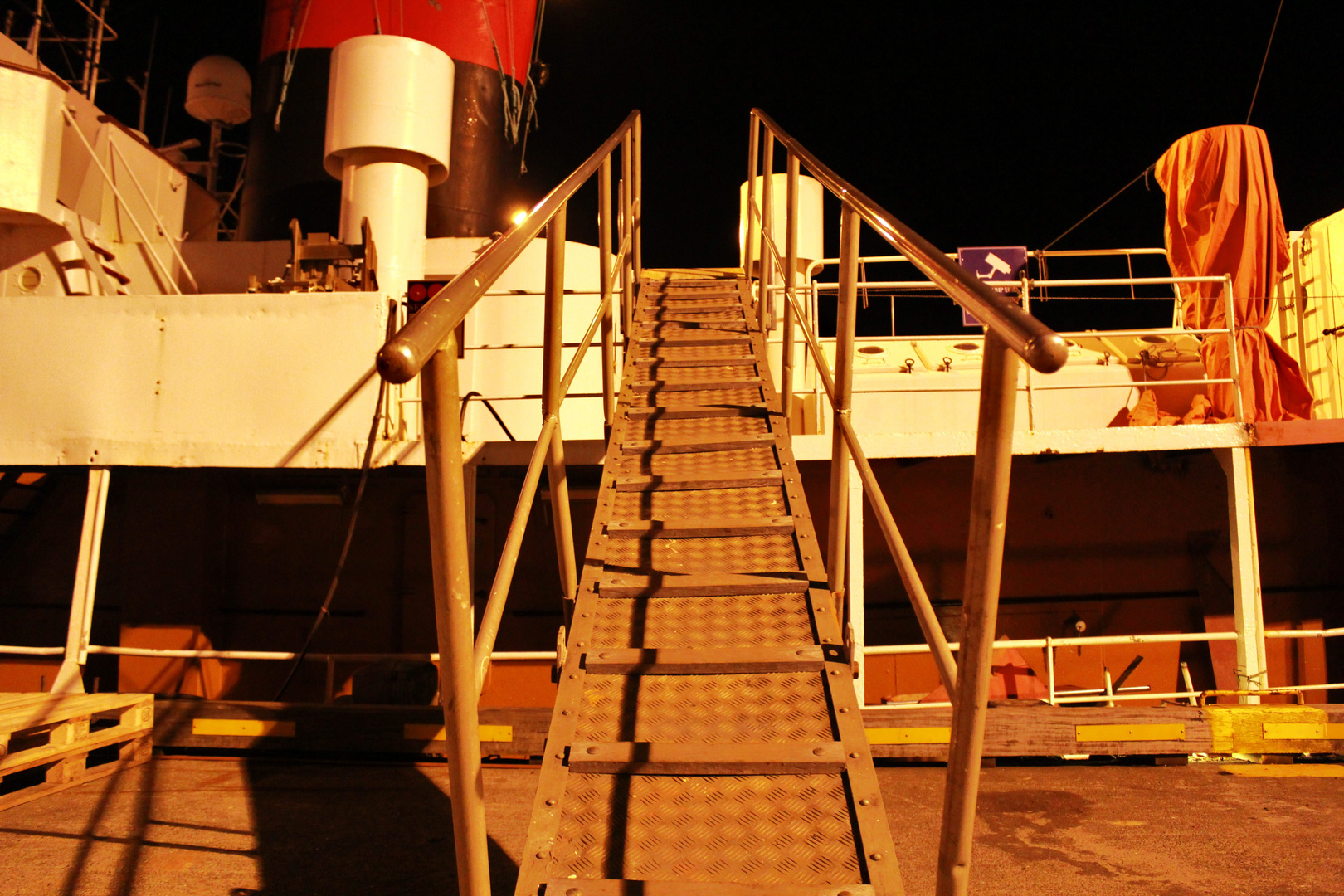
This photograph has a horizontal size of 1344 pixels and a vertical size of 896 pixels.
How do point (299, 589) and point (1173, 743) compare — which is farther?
point (299, 589)

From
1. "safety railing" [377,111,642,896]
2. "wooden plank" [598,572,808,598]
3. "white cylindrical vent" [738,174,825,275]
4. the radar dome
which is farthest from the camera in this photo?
the radar dome

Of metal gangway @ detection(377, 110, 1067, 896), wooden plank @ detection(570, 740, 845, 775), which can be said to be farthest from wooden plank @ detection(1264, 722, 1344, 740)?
wooden plank @ detection(570, 740, 845, 775)

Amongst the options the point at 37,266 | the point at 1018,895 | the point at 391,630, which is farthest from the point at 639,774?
the point at 37,266

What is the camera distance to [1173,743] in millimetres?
4395

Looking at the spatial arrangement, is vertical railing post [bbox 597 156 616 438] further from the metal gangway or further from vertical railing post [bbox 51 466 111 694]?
vertical railing post [bbox 51 466 111 694]

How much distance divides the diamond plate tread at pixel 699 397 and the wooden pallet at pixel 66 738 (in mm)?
3395

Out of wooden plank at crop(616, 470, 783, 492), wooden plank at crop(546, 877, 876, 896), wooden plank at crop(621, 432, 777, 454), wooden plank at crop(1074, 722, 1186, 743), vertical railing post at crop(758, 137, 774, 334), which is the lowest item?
wooden plank at crop(1074, 722, 1186, 743)

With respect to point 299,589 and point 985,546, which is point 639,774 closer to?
point 985,546

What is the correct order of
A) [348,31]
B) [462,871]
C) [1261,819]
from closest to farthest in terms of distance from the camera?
[462,871]
[1261,819]
[348,31]

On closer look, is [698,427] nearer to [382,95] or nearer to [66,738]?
[66,738]

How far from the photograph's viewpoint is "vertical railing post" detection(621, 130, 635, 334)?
177 inches

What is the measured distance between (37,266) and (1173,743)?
8.34 meters

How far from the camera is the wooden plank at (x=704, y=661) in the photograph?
221 centimetres

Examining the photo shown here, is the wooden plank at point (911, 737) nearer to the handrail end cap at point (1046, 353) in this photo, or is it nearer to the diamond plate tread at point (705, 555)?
the diamond plate tread at point (705, 555)
